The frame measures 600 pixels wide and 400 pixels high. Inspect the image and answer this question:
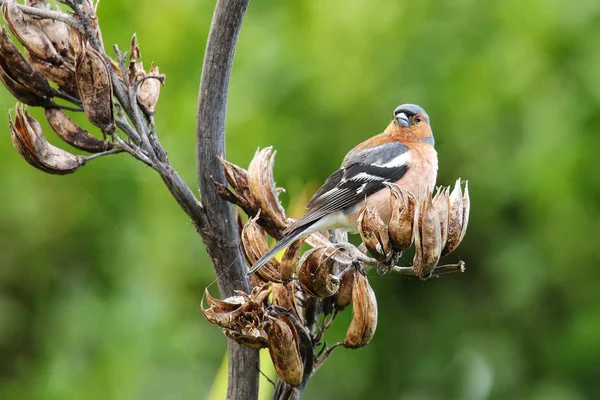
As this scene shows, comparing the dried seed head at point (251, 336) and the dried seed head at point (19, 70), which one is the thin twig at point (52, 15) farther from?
the dried seed head at point (251, 336)

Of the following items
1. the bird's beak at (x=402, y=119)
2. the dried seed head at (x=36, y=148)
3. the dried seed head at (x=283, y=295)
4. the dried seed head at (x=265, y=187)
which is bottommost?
the dried seed head at (x=283, y=295)

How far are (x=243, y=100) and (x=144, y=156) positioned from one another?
1.38 metres

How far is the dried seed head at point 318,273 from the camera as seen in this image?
1.14 meters

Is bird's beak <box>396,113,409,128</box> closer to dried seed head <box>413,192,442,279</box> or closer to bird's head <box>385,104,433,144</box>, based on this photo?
bird's head <box>385,104,433,144</box>

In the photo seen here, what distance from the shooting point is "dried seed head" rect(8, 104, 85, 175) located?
119 centimetres

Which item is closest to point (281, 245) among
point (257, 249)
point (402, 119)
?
point (257, 249)

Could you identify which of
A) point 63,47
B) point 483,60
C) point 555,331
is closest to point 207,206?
point 63,47

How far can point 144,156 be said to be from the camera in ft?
3.90

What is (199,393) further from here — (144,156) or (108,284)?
(144,156)

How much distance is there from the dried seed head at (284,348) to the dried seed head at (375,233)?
150mm

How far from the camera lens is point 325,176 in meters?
2.32

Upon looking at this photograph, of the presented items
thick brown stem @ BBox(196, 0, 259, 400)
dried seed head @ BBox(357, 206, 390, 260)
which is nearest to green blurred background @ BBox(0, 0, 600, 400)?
thick brown stem @ BBox(196, 0, 259, 400)

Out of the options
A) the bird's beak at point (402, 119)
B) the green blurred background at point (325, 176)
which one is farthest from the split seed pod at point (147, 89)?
the bird's beak at point (402, 119)

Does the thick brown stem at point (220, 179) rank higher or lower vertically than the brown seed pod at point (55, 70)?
lower
